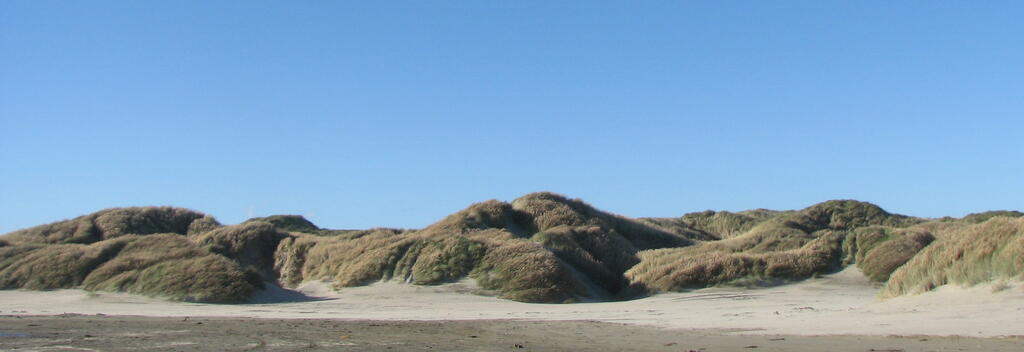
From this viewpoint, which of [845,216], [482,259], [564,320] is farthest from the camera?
[845,216]

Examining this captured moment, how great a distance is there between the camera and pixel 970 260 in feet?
41.2

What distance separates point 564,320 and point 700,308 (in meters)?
2.88

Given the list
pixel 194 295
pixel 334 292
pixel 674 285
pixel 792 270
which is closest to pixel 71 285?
pixel 194 295

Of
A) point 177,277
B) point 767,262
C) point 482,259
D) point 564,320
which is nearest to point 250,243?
point 177,277

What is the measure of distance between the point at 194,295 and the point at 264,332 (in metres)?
7.61

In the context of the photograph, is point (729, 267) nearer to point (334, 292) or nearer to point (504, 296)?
point (504, 296)

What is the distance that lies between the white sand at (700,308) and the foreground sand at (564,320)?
21mm

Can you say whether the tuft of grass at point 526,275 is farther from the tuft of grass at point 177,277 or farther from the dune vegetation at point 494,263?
the tuft of grass at point 177,277

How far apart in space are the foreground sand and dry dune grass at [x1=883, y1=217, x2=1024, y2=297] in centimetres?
38

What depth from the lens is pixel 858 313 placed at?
12.0 m

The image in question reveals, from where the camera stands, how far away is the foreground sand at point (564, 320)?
9.57 metres

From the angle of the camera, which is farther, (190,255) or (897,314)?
(190,255)

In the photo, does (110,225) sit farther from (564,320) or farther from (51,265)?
(564,320)

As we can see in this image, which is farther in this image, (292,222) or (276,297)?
(292,222)
